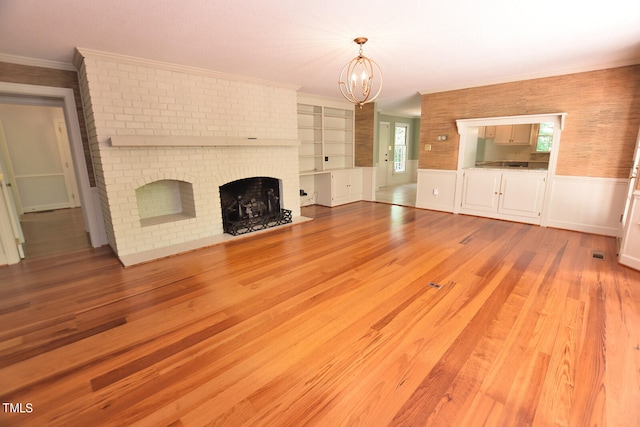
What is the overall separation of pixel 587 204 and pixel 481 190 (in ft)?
5.06

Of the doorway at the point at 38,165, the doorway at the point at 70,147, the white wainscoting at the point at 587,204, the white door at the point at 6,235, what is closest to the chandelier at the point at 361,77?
the white wainscoting at the point at 587,204

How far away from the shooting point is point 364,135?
7.30 meters

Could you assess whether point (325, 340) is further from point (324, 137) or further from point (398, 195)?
point (398, 195)

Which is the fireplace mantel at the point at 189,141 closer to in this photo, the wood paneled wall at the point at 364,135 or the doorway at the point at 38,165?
the wood paneled wall at the point at 364,135

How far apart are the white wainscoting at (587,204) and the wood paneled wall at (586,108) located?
0.14 metres

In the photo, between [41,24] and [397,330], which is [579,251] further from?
[41,24]

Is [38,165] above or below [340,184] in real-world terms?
above

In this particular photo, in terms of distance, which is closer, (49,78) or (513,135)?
(49,78)

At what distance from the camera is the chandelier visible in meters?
3.00

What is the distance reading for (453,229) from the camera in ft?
16.0

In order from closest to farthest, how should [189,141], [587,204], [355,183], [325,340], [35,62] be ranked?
1. [325,340]
2. [35,62]
3. [189,141]
4. [587,204]
5. [355,183]

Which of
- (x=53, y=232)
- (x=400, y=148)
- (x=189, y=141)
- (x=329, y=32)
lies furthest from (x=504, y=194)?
(x=53, y=232)

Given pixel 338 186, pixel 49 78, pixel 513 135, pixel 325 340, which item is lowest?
pixel 325 340

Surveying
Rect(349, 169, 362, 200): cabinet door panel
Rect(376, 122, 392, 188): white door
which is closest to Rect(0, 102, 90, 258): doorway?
Rect(349, 169, 362, 200): cabinet door panel
